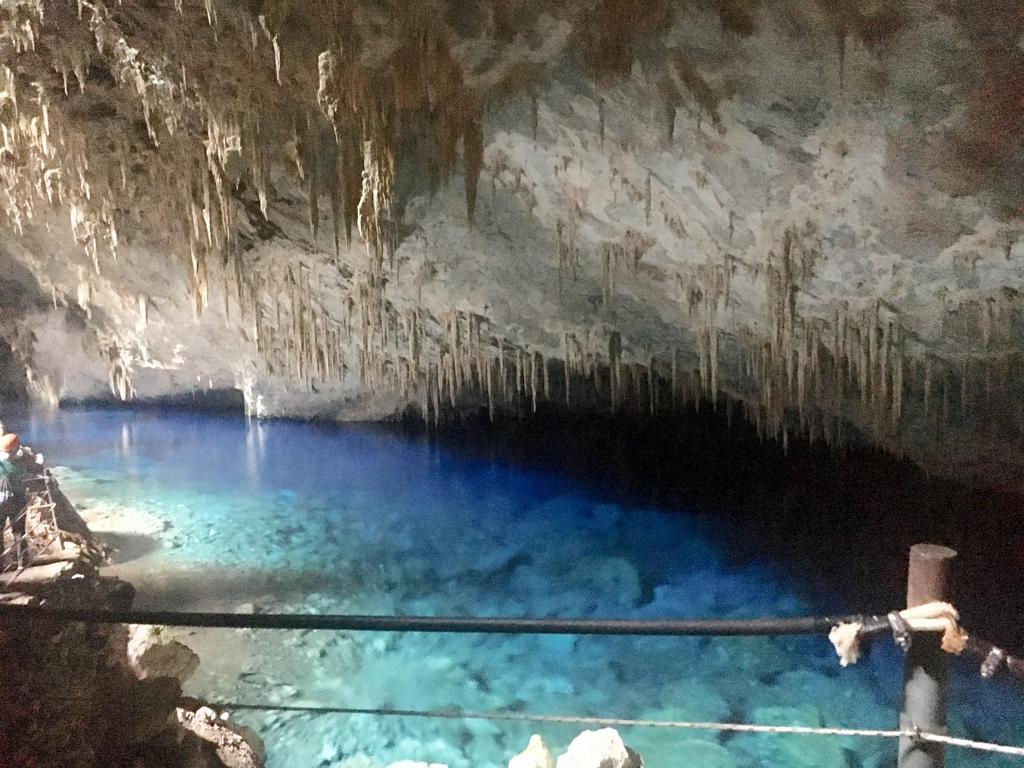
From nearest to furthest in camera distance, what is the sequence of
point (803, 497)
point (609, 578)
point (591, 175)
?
point (591, 175)
point (609, 578)
point (803, 497)

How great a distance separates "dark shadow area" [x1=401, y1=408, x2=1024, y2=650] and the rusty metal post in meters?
3.17

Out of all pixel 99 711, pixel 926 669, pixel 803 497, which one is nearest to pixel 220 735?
pixel 99 711

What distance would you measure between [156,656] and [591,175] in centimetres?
373

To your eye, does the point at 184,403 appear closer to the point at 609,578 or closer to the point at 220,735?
the point at 609,578

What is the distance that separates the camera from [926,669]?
1.53 m

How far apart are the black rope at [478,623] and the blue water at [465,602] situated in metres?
2.42

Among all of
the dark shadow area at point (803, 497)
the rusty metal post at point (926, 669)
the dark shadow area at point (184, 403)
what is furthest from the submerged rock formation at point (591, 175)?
the dark shadow area at point (184, 403)

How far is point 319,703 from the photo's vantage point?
4.33m

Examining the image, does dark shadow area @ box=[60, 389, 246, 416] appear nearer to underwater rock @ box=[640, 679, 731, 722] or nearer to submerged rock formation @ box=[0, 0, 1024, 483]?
submerged rock formation @ box=[0, 0, 1024, 483]

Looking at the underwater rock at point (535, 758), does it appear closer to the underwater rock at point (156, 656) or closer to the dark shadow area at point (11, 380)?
the underwater rock at point (156, 656)

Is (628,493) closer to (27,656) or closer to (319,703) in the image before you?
(319,703)

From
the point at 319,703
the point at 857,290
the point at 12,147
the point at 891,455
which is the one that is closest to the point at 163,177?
the point at 12,147

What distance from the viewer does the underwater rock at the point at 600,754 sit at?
10.5 feet

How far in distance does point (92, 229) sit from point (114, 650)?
4527mm
